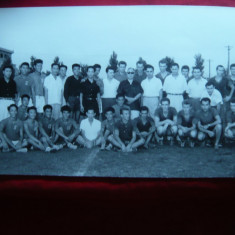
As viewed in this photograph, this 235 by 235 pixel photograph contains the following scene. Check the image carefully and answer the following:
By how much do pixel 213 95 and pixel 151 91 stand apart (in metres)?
0.57

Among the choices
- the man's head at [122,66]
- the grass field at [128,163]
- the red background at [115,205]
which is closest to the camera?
the red background at [115,205]

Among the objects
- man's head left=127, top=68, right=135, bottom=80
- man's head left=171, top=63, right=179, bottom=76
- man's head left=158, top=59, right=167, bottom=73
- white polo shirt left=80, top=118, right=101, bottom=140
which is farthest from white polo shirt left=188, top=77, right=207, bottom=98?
white polo shirt left=80, top=118, right=101, bottom=140

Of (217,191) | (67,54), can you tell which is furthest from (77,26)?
(217,191)

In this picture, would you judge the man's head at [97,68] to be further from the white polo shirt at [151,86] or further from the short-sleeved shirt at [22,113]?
the short-sleeved shirt at [22,113]

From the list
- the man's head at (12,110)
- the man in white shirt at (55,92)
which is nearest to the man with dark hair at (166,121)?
the man in white shirt at (55,92)

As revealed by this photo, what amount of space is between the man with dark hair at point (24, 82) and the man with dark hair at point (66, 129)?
1.07 feet

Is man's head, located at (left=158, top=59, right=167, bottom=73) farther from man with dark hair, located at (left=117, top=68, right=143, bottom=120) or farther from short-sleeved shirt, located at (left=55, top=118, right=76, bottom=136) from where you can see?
short-sleeved shirt, located at (left=55, top=118, right=76, bottom=136)

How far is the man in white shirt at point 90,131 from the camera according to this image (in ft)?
8.59

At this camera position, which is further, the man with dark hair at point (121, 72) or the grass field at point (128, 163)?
the man with dark hair at point (121, 72)

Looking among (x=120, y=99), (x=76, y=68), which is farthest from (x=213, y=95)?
(x=76, y=68)

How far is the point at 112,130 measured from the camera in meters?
2.63

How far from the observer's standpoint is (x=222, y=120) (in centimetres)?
260

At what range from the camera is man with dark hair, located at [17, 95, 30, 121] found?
2.65 m

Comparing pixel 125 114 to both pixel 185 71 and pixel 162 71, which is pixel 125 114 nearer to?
pixel 162 71
